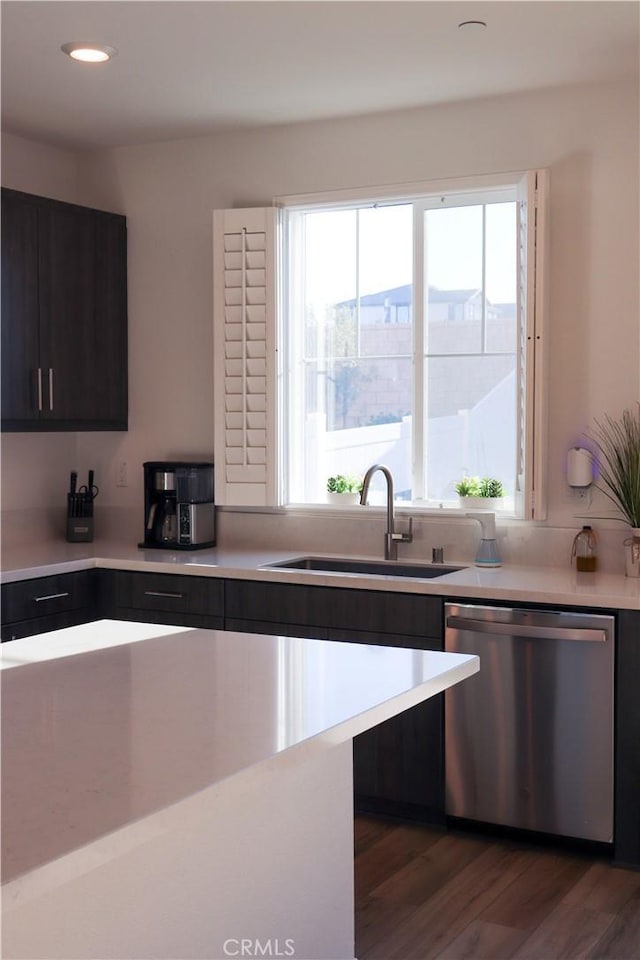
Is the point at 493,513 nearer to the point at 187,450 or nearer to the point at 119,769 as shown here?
the point at 187,450

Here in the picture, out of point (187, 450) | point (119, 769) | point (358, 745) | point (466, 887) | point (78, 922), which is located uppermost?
point (187, 450)

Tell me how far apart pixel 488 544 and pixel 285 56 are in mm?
1840

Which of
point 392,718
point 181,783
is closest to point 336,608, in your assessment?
point 392,718

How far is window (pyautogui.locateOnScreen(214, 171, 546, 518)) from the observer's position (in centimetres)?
411

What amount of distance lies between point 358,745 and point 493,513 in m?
0.97

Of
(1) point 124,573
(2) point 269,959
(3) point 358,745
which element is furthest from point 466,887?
(1) point 124,573

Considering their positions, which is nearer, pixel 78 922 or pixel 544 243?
pixel 78 922

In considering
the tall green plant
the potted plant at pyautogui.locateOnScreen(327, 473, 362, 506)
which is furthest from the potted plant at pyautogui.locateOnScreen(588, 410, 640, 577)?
the potted plant at pyautogui.locateOnScreen(327, 473, 362, 506)

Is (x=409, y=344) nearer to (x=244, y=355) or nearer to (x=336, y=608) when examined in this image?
(x=244, y=355)

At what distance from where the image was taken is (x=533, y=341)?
3.82 m

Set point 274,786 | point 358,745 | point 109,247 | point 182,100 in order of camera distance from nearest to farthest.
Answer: point 274,786 < point 358,745 < point 182,100 < point 109,247

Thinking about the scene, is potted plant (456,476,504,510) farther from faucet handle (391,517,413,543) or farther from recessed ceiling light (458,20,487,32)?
recessed ceiling light (458,20,487,32)

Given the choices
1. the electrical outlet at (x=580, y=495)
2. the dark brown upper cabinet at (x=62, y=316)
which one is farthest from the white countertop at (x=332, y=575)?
the dark brown upper cabinet at (x=62, y=316)

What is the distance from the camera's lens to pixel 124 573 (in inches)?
164
